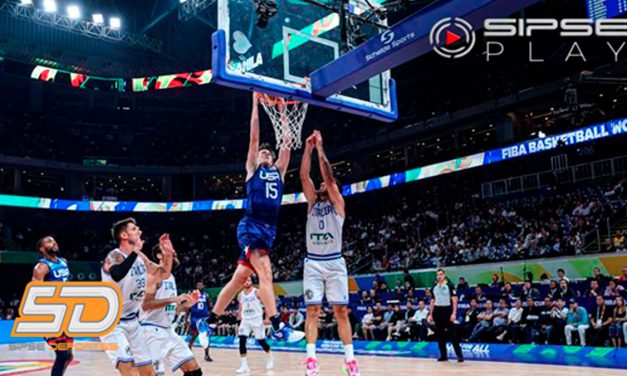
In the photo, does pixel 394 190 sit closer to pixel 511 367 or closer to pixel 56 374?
pixel 511 367

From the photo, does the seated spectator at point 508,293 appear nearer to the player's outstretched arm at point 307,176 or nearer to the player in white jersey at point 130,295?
the player's outstretched arm at point 307,176

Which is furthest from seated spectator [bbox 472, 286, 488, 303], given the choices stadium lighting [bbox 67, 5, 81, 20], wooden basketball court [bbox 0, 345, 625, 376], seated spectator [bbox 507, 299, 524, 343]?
stadium lighting [bbox 67, 5, 81, 20]

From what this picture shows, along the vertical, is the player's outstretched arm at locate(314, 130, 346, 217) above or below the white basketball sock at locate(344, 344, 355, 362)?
above

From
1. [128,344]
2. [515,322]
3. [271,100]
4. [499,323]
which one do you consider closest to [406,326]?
[499,323]

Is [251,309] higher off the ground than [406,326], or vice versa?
[251,309]

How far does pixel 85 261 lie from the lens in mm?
33062

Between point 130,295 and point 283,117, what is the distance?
349cm

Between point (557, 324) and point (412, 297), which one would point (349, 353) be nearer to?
point (557, 324)

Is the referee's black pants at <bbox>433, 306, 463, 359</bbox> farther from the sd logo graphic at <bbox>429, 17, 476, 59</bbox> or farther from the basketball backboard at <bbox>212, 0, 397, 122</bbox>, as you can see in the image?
the sd logo graphic at <bbox>429, 17, 476, 59</bbox>

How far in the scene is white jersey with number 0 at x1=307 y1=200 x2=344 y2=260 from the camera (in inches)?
250

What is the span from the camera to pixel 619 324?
11.2m

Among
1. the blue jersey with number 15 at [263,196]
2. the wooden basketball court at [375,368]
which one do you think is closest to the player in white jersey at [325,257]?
the blue jersey with number 15 at [263,196]

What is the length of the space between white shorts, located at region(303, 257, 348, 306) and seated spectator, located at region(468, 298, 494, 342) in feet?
26.1

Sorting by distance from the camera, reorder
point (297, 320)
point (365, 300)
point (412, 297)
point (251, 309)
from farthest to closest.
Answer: point (297, 320)
point (365, 300)
point (412, 297)
point (251, 309)
